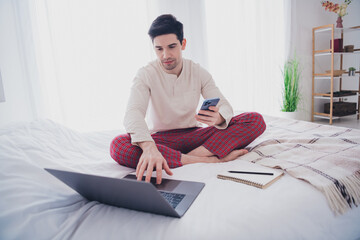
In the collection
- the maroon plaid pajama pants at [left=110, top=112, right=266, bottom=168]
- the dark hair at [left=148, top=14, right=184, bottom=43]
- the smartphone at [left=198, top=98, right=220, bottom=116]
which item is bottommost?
the maroon plaid pajama pants at [left=110, top=112, right=266, bottom=168]

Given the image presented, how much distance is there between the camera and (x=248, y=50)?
321cm

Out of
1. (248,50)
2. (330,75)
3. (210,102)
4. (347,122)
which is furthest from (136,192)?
(347,122)

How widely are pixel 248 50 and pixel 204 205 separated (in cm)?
287

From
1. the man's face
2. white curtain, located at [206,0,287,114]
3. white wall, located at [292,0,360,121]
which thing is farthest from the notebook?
white wall, located at [292,0,360,121]

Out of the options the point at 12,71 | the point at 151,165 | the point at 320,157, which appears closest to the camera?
the point at 151,165

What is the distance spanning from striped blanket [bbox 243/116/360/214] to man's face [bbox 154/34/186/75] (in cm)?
63

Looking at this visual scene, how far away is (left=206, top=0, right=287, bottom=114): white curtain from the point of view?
3.04m

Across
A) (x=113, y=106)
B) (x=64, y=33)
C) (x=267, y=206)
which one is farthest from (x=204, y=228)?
(x=64, y=33)

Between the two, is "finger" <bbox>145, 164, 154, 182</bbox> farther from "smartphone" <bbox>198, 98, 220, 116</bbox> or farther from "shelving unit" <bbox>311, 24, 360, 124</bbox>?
"shelving unit" <bbox>311, 24, 360, 124</bbox>

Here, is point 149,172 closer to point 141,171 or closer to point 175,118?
point 141,171

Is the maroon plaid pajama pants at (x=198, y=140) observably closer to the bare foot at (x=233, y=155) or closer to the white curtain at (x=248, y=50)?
the bare foot at (x=233, y=155)

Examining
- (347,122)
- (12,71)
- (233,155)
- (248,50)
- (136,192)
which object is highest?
(248,50)

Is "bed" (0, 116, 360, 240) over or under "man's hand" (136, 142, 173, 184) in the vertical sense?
under

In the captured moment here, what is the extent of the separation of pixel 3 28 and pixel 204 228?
2.37 metres
